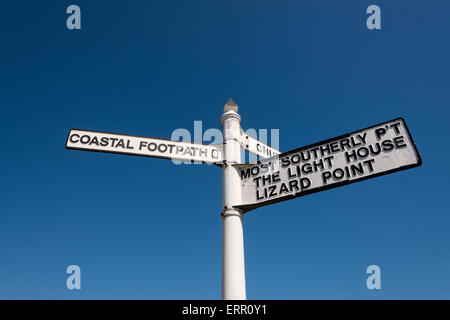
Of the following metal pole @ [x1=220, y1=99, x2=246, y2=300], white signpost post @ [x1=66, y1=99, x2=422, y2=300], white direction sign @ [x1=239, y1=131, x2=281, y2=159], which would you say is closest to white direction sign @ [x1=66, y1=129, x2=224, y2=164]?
white signpost post @ [x1=66, y1=99, x2=422, y2=300]

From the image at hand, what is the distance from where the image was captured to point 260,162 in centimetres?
324

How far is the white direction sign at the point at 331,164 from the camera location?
8.73 ft

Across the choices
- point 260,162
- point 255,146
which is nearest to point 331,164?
point 260,162

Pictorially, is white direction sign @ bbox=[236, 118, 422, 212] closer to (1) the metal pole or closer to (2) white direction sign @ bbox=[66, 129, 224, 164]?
(1) the metal pole

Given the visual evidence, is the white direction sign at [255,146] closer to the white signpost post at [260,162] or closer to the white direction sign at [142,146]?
the white signpost post at [260,162]

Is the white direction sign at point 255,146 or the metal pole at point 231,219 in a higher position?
the white direction sign at point 255,146

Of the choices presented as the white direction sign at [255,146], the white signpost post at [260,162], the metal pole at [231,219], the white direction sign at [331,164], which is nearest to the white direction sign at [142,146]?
the white signpost post at [260,162]

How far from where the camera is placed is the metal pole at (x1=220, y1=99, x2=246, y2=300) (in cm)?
269

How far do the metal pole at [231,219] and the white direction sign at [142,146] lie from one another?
152 mm

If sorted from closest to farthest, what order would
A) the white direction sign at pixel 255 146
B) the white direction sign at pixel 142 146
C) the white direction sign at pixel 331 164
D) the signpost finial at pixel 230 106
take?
the white direction sign at pixel 331 164
the white direction sign at pixel 142 146
the white direction sign at pixel 255 146
the signpost finial at pixel 230 106

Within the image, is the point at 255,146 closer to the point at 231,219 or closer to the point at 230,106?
the point at 230,106
